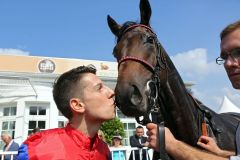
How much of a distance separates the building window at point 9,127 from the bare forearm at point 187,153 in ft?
65.7

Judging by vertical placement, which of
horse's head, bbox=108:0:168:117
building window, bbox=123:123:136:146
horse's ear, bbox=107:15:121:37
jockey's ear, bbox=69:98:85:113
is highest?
horse's ear, bbox=107:15:121:37

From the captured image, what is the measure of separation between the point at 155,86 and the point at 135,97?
14.6 inches

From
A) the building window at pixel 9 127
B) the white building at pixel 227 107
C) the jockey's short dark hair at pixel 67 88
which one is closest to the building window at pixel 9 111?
the building window at pixel 9 127

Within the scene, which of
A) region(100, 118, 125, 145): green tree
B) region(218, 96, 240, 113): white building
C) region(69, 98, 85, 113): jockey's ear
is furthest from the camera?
region(100, 118, 125, 145): green tree

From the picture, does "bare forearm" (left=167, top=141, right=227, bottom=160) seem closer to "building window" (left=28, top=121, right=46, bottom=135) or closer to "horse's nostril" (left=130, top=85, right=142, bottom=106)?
"horse's nostril" (left=130, top=85, right=142, bottom=106)

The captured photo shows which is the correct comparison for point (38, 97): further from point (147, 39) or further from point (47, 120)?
point (147, 39)

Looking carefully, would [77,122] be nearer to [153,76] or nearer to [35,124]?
[153,76]

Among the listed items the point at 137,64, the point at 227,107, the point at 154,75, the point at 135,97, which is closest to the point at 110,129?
the point at 227,107

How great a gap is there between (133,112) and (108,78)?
2205 centimetres

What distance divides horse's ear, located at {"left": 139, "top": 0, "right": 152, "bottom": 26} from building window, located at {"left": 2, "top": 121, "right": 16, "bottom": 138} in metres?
18.5

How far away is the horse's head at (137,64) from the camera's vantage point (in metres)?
2.81

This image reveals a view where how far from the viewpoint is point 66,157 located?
2.43 meters

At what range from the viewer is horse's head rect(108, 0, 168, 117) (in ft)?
9.23

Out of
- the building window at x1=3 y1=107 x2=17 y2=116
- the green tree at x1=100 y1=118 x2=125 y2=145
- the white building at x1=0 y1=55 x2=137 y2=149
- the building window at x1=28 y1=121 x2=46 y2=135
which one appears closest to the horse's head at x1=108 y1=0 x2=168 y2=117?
the white building at x1=0 y1=55 x2=137 y2=149
